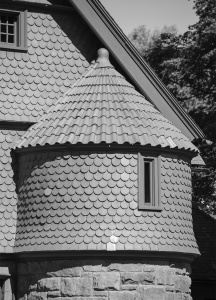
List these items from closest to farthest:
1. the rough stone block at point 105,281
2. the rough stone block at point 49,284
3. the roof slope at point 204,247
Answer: the rough stone block at point 105,281
the rough stone block at point 49,284
the roof slope at point 204,247

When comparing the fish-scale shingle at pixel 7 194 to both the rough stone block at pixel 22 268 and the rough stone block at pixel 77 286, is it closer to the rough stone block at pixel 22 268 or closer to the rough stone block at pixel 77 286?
the rough stone block at pixel 22 268

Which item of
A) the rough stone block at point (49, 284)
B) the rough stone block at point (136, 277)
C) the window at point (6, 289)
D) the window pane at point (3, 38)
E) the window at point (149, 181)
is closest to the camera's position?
the rough stone block at point (136, 277)

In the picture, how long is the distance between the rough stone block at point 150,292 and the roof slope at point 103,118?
2960 millimetres

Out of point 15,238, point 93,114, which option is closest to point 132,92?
point 93,114

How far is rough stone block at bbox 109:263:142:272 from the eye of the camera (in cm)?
1931

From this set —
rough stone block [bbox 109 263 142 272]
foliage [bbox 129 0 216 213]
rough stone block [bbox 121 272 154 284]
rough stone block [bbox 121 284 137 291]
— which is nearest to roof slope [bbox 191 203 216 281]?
foliage [bbox 129 0 216 213]

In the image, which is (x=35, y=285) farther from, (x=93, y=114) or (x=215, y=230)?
(x=215, y=230)

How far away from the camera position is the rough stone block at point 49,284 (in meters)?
19.4

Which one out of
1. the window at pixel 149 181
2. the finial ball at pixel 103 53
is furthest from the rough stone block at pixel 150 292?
the finial ball at pixel 103 53

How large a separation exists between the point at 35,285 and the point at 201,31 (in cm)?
1499

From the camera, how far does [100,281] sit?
63.0 ft

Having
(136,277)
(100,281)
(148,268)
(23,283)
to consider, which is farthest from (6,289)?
(148,268)

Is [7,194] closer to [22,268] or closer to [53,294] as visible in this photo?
[22,268]

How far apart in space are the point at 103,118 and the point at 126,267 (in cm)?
318
